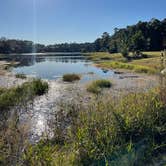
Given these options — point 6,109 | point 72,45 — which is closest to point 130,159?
point 6,109

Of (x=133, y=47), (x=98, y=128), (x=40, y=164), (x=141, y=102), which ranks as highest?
(x=133, y=47)

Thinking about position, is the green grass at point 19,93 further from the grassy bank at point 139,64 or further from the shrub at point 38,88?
the grassy bank at point 139,64

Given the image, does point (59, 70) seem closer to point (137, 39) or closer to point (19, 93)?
point (19, 93)

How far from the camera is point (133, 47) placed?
4972 centimetres

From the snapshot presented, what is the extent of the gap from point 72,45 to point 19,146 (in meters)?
144

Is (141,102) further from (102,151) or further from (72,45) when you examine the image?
(72,45)

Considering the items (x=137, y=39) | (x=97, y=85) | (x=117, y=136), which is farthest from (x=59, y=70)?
(x=117, y=136)

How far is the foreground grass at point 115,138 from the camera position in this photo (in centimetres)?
396

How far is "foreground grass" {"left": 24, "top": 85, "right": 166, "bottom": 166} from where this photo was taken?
A: 156 inches

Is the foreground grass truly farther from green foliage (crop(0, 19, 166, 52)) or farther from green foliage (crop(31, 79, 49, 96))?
green foliage (crop(0, 19, 166, 52))

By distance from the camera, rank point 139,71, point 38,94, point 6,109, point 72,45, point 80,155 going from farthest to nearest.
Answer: point 72,45
point 139,71
point 38,94
point 6,109
point 80,155

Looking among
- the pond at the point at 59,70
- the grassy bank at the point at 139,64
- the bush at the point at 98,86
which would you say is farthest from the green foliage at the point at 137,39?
the bush at the point at 98,86

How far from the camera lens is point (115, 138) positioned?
14.3 feet

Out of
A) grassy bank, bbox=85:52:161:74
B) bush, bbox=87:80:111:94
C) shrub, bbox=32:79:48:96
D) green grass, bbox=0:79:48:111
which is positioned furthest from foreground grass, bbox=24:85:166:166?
grassy bank, bbox=85:52:161:74
